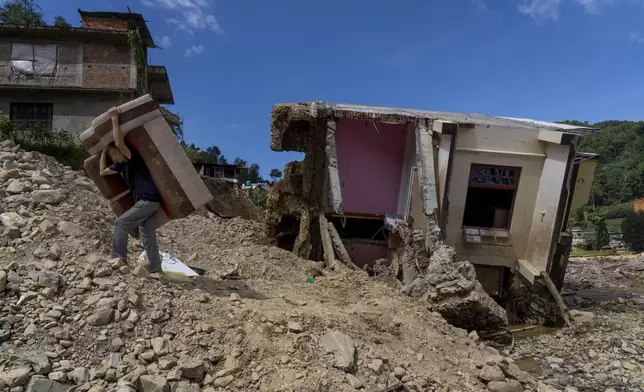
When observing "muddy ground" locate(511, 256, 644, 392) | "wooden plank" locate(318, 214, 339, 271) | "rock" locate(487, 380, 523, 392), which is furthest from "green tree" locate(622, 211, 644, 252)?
"rock" locate(487, 380, 523, 392)

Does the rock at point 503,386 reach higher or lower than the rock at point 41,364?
lower

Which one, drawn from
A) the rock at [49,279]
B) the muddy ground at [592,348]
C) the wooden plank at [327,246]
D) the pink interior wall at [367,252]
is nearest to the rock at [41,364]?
the rock at [49,279]

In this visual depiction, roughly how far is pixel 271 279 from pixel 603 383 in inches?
184

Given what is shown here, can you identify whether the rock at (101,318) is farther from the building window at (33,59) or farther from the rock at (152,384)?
the building window at (33,59)

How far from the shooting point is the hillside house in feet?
55.7

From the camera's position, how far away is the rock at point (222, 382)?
3.19 metres

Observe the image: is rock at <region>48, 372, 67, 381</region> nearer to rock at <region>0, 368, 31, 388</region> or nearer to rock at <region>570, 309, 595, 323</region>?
rock at <region>0, 368, 31, 388</region>

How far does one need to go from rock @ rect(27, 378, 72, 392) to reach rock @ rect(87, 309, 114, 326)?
573 mm

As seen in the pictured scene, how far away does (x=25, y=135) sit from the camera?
14.6 m

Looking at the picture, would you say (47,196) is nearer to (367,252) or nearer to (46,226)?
(46,226)

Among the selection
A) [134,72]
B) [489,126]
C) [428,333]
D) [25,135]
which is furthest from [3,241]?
[134,72]

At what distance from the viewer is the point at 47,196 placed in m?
5.29

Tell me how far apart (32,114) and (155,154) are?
1663 cm

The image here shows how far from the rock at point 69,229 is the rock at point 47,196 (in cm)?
79
